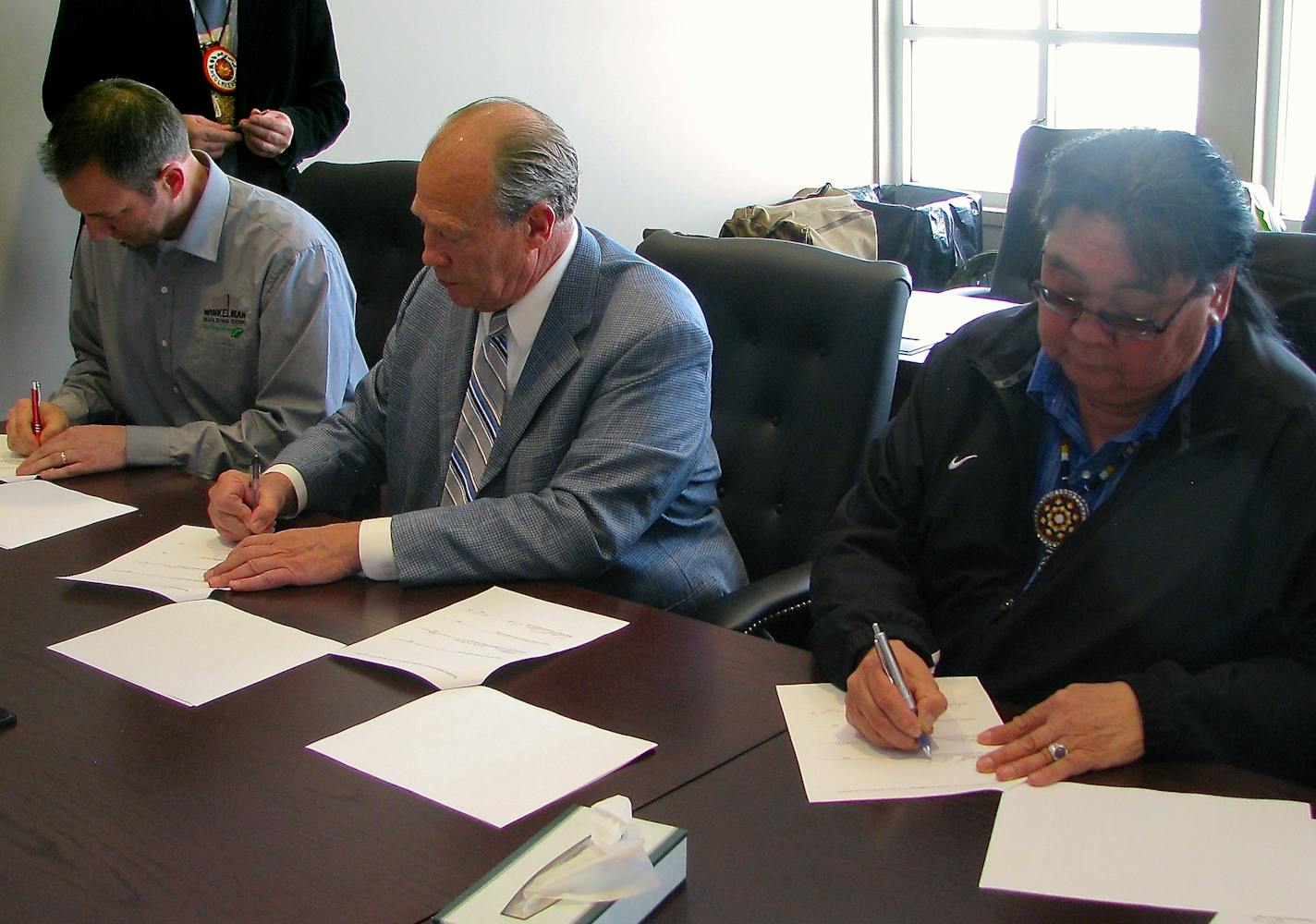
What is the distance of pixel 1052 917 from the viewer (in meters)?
1.00

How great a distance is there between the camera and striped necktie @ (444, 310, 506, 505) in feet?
6.45

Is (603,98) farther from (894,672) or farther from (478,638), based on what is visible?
(894,672)

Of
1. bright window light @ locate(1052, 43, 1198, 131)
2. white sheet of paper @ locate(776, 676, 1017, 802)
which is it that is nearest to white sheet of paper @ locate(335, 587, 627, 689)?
white sheet of paper @ locate(776, 676, 1017, 802)

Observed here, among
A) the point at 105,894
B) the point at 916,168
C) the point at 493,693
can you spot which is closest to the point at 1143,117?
the point at 916,168

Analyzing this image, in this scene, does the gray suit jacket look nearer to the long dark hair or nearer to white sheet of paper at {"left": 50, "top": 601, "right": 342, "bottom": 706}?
white sheet of paper at {"left": 50, "top": 601, "right": 342, "bottom": 706}

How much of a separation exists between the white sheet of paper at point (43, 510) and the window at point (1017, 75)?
4.30m

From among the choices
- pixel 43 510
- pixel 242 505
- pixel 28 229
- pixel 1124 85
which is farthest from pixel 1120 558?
pixel 1124 85

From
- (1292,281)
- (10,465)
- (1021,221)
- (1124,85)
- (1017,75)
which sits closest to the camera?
(1292,281)

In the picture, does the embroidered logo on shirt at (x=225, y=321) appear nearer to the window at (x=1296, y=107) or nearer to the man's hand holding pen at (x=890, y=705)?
the man's hand holding pen at (x=890, y=705)

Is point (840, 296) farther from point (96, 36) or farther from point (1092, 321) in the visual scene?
point (96, 36)

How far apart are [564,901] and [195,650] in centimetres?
72

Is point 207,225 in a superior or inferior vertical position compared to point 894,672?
superior

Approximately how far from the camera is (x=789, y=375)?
6.78 feet

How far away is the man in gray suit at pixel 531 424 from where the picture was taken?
1.71 metres
